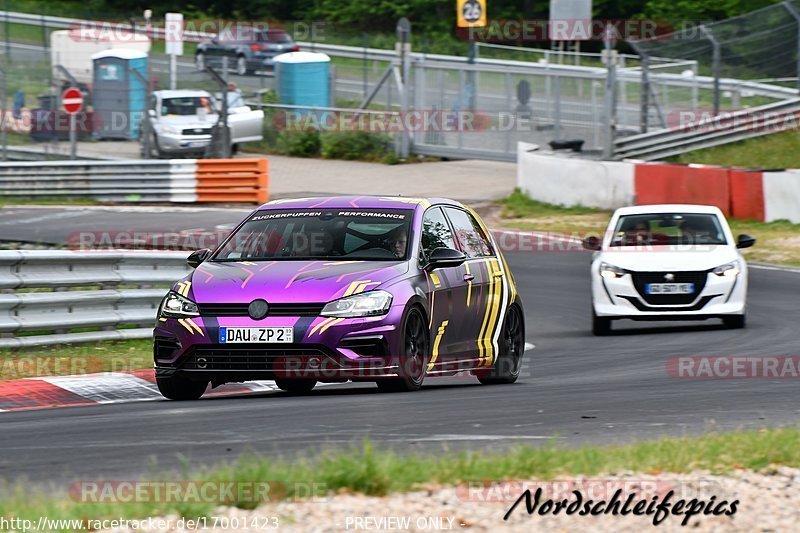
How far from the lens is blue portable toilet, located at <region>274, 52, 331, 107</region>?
3966 cm

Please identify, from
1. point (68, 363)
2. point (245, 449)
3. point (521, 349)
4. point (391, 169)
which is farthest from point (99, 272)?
point (391, 169)

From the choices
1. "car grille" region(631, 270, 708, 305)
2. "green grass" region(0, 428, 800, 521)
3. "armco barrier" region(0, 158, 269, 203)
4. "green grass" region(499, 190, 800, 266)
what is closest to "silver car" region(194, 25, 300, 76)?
"armco barrier" region(0, 158, 269, 203)

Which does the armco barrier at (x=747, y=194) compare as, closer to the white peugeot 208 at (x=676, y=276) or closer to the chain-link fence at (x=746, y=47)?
the chain-link fence at (x=746, y=47)

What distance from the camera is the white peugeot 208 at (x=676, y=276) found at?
48.5ft

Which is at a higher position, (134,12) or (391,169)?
(134,12)

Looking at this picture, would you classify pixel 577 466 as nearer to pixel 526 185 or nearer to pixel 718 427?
pixel 718 427

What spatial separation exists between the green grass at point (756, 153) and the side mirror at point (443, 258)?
19.5 meters

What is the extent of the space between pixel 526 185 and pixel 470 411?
21.6 meters

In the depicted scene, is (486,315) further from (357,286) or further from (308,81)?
(308,81)

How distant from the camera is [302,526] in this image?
5.32 metres

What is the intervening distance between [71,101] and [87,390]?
77.3 feet

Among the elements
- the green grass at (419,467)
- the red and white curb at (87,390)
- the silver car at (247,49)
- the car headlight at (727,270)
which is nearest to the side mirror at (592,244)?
the car headlight at (727,270)

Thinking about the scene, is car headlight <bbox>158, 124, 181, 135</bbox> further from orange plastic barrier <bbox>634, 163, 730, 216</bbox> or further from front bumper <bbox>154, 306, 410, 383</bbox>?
front bumper <bbox>154, 306, 410, 383</bbox>

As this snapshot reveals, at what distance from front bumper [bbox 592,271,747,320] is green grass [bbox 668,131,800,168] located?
14.0 meters
